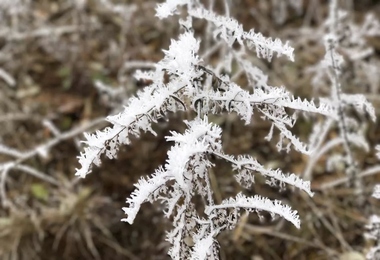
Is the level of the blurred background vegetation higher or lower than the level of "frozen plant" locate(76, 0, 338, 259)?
higher

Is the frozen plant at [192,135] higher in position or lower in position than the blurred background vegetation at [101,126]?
lower

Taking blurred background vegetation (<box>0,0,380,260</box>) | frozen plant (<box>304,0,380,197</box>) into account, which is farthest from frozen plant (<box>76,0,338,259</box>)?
blurred background vegetation (<box>0,0,380,260</box>)

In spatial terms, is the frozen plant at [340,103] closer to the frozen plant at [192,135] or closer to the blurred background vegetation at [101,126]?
the blurred background vegetation at [101,126]

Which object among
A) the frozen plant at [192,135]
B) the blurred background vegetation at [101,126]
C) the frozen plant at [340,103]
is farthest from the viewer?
the blurred background vegetation at [101,126]

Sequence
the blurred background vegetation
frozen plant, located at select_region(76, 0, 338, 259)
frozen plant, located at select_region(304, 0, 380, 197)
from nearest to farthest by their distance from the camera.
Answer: frozen plant, located at select_region(76, 0, 338, 259) < frozen plant, located at select_region(304, 0, 380, 197) < the blurred background vegetation

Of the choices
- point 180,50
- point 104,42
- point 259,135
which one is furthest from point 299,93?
point 180,50

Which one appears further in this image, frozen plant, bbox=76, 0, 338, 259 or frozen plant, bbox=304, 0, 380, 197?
frozen plant, bbox=304, 0, 380, 197

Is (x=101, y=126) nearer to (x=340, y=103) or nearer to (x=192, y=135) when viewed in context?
(x=340, y=103)

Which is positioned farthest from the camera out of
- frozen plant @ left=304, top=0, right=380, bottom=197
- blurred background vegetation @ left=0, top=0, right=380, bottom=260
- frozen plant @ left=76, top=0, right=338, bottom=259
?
blurred background vegetation @ left=0, top=0, right=380, bottom=260

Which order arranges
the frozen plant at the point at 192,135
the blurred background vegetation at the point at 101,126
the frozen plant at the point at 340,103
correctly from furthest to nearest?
the blurred background vegetation at the point at 101,126, the frozen plant at the point at 340,103, the frozen plant at the point at 192,135

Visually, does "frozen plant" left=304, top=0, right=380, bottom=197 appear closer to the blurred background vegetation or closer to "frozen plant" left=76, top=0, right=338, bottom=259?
the blurred background vegetation

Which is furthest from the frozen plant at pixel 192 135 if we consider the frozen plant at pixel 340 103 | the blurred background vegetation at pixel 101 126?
the blurred background vegetation at pixel 101 126
